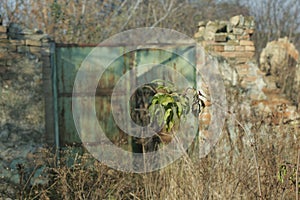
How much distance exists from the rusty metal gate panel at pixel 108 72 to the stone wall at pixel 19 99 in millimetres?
346

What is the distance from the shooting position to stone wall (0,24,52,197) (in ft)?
15.0

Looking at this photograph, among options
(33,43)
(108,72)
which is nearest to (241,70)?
(108,72)

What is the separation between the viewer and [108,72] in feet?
17.3

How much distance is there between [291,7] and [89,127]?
9392 mm

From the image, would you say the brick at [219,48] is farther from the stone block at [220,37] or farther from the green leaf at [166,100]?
the green leaf at [166,100]

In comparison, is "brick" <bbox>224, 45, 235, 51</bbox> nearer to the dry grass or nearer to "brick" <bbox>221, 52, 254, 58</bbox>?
"brick" <bbox>221, 52, 254, 58</bbox>

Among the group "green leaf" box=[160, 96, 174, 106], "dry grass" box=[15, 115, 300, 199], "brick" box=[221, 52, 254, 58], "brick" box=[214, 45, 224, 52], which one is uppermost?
"brick" box=[214, 45, 224, 52]

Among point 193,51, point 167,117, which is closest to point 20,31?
point 193,51

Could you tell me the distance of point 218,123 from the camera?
4.82 meters

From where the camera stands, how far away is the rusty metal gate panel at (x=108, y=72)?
5133 mm

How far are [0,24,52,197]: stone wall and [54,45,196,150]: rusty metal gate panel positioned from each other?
13.6 inches

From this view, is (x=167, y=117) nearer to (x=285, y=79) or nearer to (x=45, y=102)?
(x=45, y=102)

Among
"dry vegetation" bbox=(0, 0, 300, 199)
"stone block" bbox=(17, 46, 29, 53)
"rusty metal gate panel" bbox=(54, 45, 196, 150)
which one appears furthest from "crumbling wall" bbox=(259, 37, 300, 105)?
"stone block" bbox=(17, 46, 29, 53)

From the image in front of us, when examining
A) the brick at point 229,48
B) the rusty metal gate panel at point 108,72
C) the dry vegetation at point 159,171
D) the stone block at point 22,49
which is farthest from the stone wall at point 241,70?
the stone block at point 22,49
